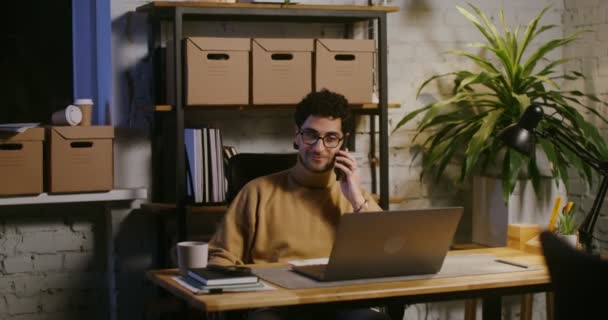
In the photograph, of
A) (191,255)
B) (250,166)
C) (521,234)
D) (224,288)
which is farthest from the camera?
(250,166)

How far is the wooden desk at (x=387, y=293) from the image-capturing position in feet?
6.84

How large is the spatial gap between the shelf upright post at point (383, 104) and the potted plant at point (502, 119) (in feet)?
0.66

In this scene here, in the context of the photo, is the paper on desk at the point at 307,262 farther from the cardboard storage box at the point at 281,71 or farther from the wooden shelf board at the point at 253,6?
the wooden shelf board at the point at 253,6

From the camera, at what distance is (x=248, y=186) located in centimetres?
288

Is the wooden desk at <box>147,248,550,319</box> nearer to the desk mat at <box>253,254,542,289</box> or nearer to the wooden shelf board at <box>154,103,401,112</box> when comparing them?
the desk mat at <box>253,254,542,289</box>

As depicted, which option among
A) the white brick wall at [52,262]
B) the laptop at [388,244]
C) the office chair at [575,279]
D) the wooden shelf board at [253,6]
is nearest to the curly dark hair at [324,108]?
the laptop at [388,244]

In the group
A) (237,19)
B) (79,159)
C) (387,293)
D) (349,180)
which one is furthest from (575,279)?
(237,19)

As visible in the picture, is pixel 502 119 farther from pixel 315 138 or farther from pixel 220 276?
pixel 220 276

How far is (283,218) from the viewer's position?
284 cm

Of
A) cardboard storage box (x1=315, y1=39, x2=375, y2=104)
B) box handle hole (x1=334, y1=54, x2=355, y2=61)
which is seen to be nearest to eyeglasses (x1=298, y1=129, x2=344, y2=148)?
cardboard storage box (x1=315, y1=39, x2=375, y2=104)

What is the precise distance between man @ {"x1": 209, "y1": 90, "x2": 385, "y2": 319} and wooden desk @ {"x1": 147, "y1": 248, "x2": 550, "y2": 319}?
14.9 inches

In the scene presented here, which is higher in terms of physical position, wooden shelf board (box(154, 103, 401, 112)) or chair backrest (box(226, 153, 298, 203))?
wooden shelf board (box(154, 103, 401, 112))

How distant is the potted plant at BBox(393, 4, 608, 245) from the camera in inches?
151

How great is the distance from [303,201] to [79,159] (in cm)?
97
